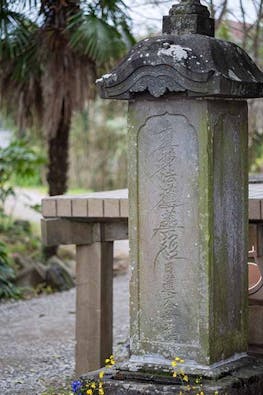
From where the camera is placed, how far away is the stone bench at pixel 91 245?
6.68m

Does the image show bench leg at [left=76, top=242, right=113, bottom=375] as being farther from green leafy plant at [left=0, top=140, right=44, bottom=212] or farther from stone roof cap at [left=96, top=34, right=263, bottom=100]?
green leafy plant at [left=0, top=140, right=44, bottom=212]

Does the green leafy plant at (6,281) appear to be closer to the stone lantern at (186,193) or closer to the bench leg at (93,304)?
the bench leg at (93,304)

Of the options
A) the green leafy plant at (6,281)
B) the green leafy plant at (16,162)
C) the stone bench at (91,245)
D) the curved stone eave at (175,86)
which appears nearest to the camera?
the curved stone eave at (175,86)

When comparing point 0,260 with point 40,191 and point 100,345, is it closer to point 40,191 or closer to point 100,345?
point 100,345

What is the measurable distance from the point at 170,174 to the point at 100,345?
2272 mm

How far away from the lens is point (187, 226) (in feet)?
16.9

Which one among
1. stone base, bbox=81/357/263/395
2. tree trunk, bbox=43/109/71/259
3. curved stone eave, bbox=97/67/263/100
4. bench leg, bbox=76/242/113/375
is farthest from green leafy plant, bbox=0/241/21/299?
curved stone eave, bbox=97/67/263/100

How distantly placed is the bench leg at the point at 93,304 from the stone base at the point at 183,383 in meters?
1.60

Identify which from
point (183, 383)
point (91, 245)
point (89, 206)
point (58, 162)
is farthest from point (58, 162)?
point (183, 383)

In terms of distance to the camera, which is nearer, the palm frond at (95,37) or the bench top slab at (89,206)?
the bench top slab at (89,206)

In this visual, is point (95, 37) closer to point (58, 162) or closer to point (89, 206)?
point (58, 162)

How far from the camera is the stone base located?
4973 millimetres

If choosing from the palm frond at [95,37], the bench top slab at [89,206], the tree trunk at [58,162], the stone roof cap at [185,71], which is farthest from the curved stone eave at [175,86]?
the tree trunk at [58,162]

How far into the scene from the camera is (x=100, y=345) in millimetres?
7039
